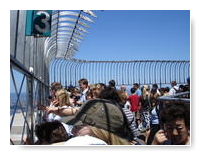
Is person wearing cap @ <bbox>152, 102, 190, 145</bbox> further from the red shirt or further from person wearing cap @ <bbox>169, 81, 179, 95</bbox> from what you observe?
the red shirt

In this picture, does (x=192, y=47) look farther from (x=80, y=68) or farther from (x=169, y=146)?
(x=80, y=68)

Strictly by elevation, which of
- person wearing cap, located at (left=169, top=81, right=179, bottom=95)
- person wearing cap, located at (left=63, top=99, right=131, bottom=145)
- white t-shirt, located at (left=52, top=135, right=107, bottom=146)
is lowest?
white t-shirt, located at (left=52, top=135, right=107, bottom=146)

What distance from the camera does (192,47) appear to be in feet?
11.1

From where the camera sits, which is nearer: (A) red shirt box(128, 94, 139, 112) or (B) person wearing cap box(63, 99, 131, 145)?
(B) person wearing cap box(63, 99, 131, 145)

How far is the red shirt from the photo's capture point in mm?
6340

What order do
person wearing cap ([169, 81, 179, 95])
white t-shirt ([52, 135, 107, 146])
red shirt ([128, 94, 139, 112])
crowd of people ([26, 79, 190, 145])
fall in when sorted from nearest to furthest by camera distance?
white t-shirt ([52, 135, 107, 146]) < crowd of people ([26, 79, 190, 145]) < person wearing cap ([169, 81, 179, 95]) < red shirt ([128, 94, 139, 112])

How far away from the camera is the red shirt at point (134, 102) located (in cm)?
634

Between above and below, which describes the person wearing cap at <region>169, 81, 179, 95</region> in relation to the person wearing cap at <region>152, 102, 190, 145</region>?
above

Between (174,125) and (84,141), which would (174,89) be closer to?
(174,125)

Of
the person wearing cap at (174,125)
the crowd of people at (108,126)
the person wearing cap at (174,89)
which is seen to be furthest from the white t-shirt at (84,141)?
the person wearing cap at (174,89)

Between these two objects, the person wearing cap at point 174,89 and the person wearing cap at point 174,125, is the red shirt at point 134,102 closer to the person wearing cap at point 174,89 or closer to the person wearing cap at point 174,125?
the person wearing cap at point 174,89

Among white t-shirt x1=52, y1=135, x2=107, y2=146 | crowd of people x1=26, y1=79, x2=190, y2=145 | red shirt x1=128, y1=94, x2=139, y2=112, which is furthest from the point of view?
red shirt x1=128, y1=94, x2=139, y2=112

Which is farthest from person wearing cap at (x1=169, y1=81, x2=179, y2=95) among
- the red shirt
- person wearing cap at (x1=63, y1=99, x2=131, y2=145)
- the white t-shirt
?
the white t-shirt

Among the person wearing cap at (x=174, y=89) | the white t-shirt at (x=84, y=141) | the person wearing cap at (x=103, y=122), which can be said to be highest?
the person wearing cap at (x=174, y=89)
